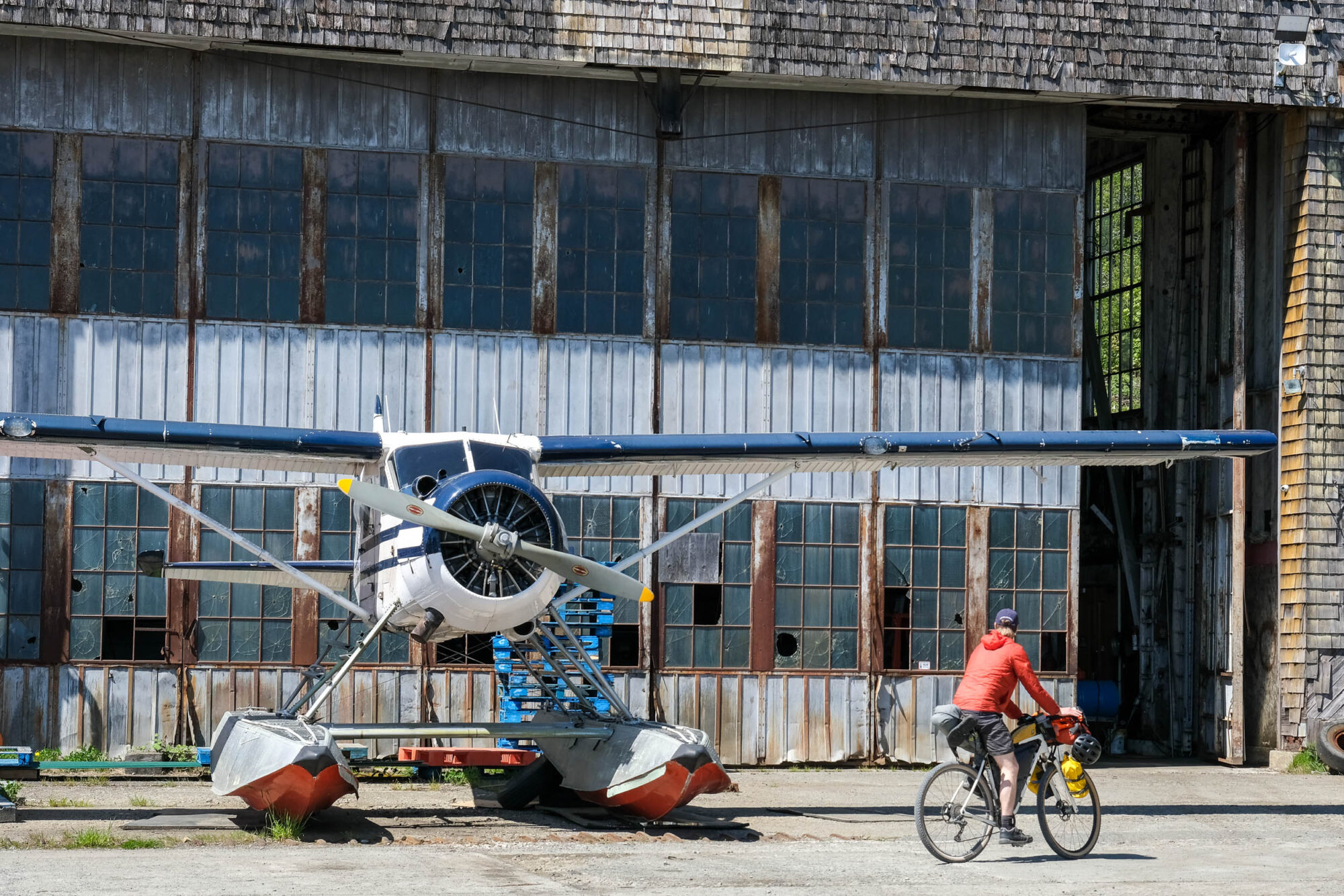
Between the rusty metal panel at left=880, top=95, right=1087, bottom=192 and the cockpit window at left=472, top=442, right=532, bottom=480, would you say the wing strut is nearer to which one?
the cockpit window at left=472, top=442, right=532, bottom=480

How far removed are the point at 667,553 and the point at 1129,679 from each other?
26.5ft

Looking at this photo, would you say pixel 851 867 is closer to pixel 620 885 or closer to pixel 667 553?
pixel 620 885

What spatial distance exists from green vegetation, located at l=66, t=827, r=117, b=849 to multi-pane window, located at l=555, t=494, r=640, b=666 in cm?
783

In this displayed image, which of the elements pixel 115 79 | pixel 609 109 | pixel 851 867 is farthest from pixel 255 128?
pixel 851 867

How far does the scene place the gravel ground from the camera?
917 cm

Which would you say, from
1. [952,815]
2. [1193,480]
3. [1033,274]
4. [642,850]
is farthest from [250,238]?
[1193,480]

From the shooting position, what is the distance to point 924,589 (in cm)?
1875

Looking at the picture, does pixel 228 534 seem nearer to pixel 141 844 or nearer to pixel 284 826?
pixel 284 826

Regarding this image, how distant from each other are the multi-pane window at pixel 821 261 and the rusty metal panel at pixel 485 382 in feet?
9.63

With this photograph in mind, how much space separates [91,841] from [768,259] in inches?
415

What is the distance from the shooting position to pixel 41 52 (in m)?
17.2

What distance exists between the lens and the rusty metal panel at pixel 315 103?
1756cm

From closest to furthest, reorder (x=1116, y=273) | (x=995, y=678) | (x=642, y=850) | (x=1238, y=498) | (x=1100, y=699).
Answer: (x=995, y=678) < (x=642, y=850) < (x=1238, y=498) < (x=1100, y=699) < (x=1116, y=273)

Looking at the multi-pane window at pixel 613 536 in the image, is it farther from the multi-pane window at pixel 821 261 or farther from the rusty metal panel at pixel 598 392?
the multi-pane window at pixel 821 261
